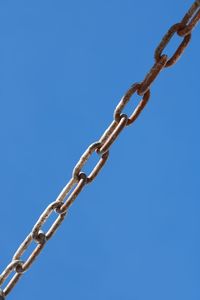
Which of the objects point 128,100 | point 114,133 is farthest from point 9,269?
point 128,100

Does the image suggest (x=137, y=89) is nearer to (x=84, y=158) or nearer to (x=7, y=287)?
(x=84, y=158)

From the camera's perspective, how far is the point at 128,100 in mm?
8500

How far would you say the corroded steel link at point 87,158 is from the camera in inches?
336

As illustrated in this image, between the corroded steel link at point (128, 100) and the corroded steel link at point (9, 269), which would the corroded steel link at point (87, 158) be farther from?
the corroded steel link at point (9, 269)

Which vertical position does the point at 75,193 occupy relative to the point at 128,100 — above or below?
below

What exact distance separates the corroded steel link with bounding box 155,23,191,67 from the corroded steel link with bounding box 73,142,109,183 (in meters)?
0.62

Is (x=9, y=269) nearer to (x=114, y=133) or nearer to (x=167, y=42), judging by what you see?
(x=114, y=133)

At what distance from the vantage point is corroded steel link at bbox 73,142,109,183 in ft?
28.0

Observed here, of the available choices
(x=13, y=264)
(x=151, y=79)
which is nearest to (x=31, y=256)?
(x=13, y=264)

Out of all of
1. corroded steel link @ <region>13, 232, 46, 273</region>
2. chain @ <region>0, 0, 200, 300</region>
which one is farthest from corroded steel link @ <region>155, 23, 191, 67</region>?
corroded steel link @ <region>13, 232, 46, 273</region>

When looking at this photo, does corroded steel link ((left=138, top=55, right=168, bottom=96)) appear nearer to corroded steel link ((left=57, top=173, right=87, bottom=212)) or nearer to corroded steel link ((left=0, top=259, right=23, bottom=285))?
corroded steel link ((left=57, top=173, right=87, bottom=212))

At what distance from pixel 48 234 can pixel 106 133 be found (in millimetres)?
670

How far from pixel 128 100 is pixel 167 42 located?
403 millimetres

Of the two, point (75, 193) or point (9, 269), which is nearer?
point (9, 269)
